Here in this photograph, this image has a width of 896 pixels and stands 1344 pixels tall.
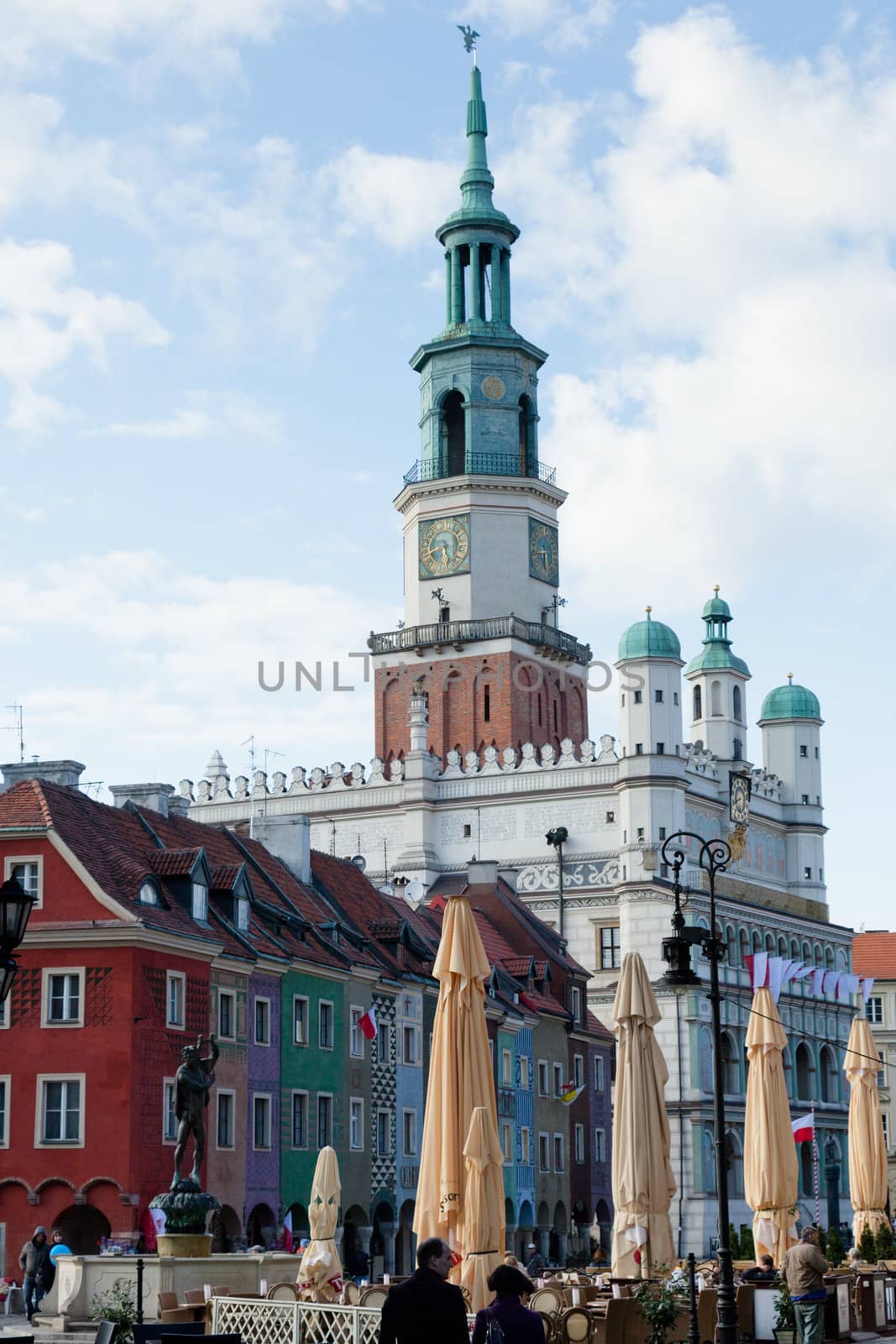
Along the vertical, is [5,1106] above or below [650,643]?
below

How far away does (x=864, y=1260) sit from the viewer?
111 ft

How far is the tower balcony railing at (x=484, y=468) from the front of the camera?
278 ft

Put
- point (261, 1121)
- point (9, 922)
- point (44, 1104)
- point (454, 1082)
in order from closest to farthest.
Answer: point (9, 922) < point (454, 1082) < point (44, 1104) < point (261, 1121)

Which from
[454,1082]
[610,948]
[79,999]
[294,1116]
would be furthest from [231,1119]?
[610,948]

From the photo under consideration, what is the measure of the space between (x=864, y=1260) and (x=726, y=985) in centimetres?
4334

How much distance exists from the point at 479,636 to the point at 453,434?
9909mm

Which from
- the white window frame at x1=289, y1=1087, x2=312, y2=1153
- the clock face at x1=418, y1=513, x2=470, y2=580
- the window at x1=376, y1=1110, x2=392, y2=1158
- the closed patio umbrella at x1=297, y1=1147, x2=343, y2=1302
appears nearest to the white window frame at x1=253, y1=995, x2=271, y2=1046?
the white window frame at x1=289, y1=1087, x2=312, y2=1153

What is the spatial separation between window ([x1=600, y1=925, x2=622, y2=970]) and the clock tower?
340 inches

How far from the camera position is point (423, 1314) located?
40.4 feet

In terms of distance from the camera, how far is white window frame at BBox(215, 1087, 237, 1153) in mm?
38688

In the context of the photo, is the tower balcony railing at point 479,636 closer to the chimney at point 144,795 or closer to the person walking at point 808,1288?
the chimney at point 144,795

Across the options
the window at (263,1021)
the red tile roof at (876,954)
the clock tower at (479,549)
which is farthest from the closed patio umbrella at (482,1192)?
the red tile roof at (876,954)

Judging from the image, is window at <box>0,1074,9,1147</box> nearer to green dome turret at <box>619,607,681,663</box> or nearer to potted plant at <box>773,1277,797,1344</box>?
potted plant at <box>773,1277,797,1344</box>

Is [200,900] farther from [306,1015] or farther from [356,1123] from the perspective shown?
[356,1123]
